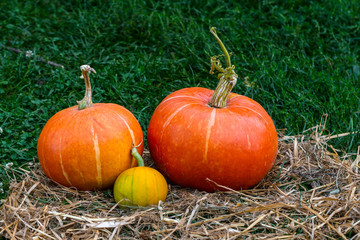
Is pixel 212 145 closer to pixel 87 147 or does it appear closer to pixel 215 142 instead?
pixel 215 142

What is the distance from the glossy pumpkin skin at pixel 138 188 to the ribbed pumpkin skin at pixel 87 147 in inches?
6.7

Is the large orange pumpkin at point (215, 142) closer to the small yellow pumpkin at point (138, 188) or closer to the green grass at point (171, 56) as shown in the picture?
the small yellow pumpkin at point (138, 188)

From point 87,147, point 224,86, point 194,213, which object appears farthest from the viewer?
point 224,86

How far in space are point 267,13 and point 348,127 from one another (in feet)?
6.85

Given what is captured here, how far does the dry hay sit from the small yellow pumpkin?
0.06m

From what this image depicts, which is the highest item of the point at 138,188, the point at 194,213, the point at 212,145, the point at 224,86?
the point at 224,86

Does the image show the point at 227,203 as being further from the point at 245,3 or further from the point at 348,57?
the point at 245,3

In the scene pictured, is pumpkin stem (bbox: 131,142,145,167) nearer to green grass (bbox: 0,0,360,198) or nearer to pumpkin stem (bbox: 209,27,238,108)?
pumpkin stem (bbox: 209,27,238,108)

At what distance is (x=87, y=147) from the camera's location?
2.94 m

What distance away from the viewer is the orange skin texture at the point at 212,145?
300 centimetres

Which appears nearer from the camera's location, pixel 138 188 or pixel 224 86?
pixel 138 188

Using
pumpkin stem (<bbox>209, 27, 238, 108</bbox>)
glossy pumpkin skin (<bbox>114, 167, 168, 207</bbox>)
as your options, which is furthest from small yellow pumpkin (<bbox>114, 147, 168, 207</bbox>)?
pumpkin stem (<bbox>209, 27, 238, 108</bbox>)

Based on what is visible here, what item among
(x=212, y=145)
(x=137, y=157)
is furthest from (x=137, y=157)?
(x=212, y=145)

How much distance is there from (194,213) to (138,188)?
1.27ft
